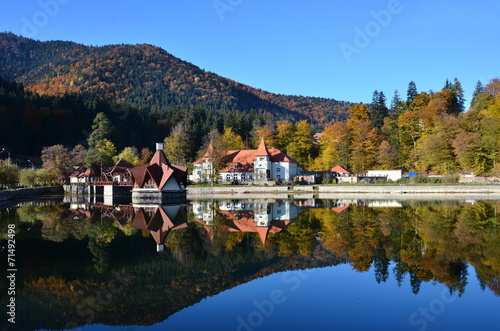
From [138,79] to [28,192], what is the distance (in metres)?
93.7

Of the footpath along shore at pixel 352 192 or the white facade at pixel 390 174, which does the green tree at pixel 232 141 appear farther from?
the white facade at pixel 390 174

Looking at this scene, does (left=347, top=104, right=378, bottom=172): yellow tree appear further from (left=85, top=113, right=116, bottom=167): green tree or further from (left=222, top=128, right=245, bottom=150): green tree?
(left=85, top=113, right=116, bottom=167): green tree

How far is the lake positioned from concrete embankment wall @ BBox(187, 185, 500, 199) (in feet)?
88.6

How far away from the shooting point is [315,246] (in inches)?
610

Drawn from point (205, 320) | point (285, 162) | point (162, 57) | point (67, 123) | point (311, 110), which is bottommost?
point (205, 320)

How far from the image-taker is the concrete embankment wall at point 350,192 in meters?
44.7

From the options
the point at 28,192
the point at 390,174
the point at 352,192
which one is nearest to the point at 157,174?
the point at 28,192

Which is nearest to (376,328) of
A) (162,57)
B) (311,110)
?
(311,110)

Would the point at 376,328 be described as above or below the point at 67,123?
below

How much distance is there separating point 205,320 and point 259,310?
1249mm

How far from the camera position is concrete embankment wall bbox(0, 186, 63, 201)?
4190 centimetres

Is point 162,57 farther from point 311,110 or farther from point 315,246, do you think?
point 315,246

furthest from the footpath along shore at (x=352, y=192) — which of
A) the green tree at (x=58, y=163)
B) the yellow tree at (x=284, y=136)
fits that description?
the green tree at (x=58, y=163)

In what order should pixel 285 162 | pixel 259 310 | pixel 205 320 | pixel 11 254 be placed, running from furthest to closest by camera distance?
pixel 285 162 < pixel 11 254 < pixel 259 310 < pixel 205 320
